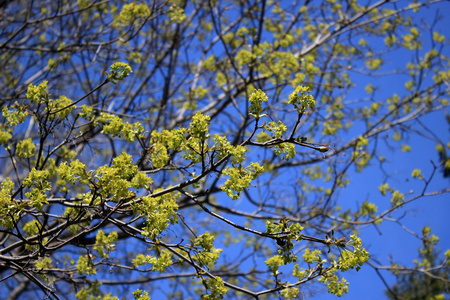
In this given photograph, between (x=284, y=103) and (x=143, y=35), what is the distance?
343 cm

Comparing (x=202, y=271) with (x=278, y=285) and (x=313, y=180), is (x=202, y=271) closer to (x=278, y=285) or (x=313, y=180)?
(x=278, y=285)

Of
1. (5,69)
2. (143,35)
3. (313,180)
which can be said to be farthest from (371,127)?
(5,69)

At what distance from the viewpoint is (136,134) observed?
3.24m

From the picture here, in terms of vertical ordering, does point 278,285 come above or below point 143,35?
below

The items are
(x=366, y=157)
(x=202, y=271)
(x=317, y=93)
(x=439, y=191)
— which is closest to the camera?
(x=202, y=271)

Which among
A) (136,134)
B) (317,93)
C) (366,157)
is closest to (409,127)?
(366,157)

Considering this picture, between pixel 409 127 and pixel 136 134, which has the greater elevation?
pixel 409 127

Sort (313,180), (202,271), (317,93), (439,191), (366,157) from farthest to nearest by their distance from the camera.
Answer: (313,180), (317,93), (366,157), (439,191), (202,271)

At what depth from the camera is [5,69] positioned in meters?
7.16

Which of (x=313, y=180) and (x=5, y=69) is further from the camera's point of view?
Answer: (x=313, y=180)

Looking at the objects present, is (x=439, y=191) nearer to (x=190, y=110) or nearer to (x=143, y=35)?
(x=190, y=110)

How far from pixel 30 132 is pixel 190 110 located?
139 inches

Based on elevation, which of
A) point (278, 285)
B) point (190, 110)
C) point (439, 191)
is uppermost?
point (190, 110)

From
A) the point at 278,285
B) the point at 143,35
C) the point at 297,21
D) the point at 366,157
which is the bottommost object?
the point at 278,285
